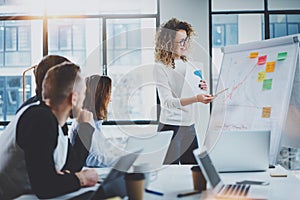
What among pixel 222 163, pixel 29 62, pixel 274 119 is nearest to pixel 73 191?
pixel 222 163

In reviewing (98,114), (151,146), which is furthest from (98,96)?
(151,146)

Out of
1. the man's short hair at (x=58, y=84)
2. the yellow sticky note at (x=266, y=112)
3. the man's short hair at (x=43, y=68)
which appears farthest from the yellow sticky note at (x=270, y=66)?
the man's short hair at (x=58, y=84)

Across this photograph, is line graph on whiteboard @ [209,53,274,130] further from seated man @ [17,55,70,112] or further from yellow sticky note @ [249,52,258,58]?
seated man @ [17,55,70,112]

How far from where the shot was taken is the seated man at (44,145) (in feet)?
→ 4.78

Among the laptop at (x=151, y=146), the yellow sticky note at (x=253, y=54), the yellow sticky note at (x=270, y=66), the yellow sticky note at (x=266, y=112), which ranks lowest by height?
the laptop at (x=151, y=146)

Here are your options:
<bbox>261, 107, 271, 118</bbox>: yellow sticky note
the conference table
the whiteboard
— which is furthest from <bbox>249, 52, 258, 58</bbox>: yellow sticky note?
the conference table

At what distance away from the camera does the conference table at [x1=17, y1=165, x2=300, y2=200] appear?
1.59 meters

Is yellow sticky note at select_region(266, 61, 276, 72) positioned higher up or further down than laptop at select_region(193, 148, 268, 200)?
higher up

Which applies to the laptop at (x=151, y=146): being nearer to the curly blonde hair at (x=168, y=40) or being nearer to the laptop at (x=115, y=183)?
the laptop at (x=115, y=183)

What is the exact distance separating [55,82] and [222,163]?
98 cm

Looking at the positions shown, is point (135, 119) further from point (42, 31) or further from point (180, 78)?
point (180, 78)

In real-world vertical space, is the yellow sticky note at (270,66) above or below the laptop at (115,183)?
above

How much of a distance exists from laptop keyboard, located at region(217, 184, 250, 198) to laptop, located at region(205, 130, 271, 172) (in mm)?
328

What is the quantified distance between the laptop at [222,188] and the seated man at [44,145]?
0.48 meters
